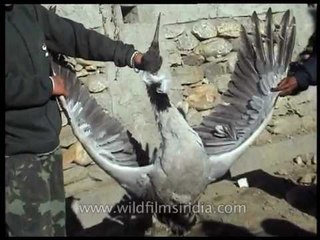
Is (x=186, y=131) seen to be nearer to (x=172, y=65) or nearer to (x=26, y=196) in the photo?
(x=26, y=196)

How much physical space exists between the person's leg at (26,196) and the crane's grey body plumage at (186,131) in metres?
0.47

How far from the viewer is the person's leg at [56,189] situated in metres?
2.97

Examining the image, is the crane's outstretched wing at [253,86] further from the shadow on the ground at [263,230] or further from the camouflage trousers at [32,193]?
the camouflage trousers at [32,193]

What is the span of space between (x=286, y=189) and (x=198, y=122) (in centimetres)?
82

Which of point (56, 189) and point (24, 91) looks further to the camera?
point (56, 189)

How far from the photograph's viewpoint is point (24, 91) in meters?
2.71

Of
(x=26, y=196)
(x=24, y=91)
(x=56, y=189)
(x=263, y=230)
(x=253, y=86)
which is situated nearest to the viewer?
(x=24, y=91)

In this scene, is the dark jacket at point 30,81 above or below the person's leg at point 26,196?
above

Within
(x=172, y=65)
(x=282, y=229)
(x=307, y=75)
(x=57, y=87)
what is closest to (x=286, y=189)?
(x=282, y=229)

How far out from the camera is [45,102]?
2850 millimetres

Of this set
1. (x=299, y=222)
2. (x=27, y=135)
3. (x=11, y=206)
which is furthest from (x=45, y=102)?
(x=299, y=222)

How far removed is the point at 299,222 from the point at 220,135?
0.91m

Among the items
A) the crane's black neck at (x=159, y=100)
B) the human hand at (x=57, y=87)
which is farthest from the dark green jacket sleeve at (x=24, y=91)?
the crane's black neck at (x=159, y=100)

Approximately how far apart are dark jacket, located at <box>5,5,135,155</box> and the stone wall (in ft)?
3.27
